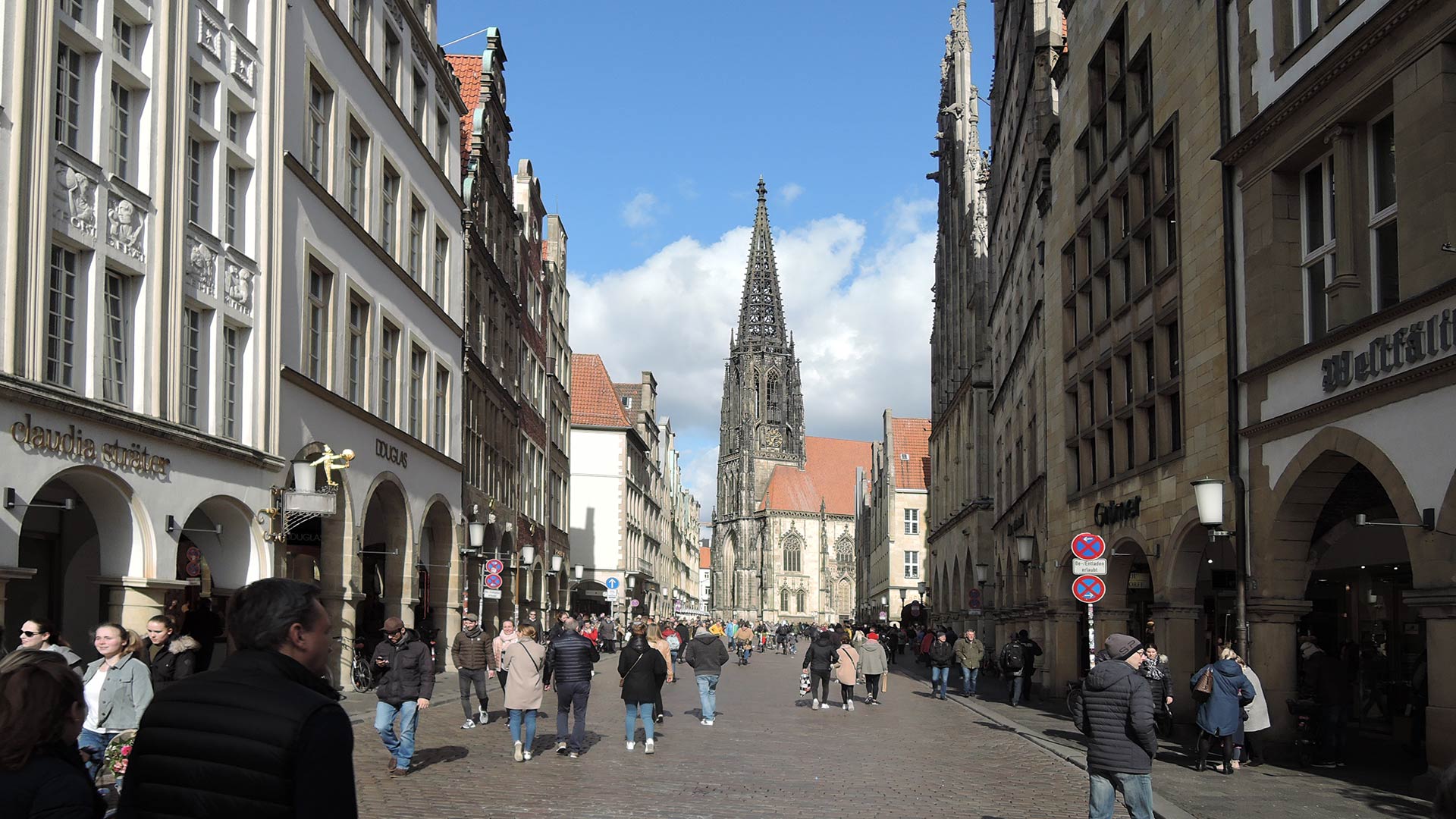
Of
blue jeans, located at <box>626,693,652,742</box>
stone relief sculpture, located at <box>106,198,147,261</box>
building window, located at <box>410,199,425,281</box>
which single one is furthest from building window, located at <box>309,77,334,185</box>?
blue jeans, located at <box>626,693,652,742</box>

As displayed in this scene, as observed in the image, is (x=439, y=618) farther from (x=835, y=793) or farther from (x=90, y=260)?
(x=835, y=793)

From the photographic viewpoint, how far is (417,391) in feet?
106

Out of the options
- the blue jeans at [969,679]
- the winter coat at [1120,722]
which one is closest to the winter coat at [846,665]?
the blue jeans at [969,679]

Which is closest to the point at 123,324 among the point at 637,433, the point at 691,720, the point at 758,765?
the point at 758,765

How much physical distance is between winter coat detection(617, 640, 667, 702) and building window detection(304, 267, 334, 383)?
8.96m

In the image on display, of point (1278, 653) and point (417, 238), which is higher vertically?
Answer: point (417, 238)

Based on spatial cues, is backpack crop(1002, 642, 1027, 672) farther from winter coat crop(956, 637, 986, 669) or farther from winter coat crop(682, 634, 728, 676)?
winter coat crop(682, 634, 728, 676)

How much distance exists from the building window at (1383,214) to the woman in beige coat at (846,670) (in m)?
14.4

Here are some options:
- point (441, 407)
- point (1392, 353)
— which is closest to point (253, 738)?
point (1392, 353)

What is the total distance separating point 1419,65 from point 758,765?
33.0 ft

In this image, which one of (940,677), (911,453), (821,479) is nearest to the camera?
(940,677)

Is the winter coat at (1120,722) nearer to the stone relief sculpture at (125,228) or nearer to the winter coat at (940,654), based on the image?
the stone relief sculpture at (125,228)

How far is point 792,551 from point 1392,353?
135 m

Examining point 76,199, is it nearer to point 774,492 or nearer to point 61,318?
point 61,318
